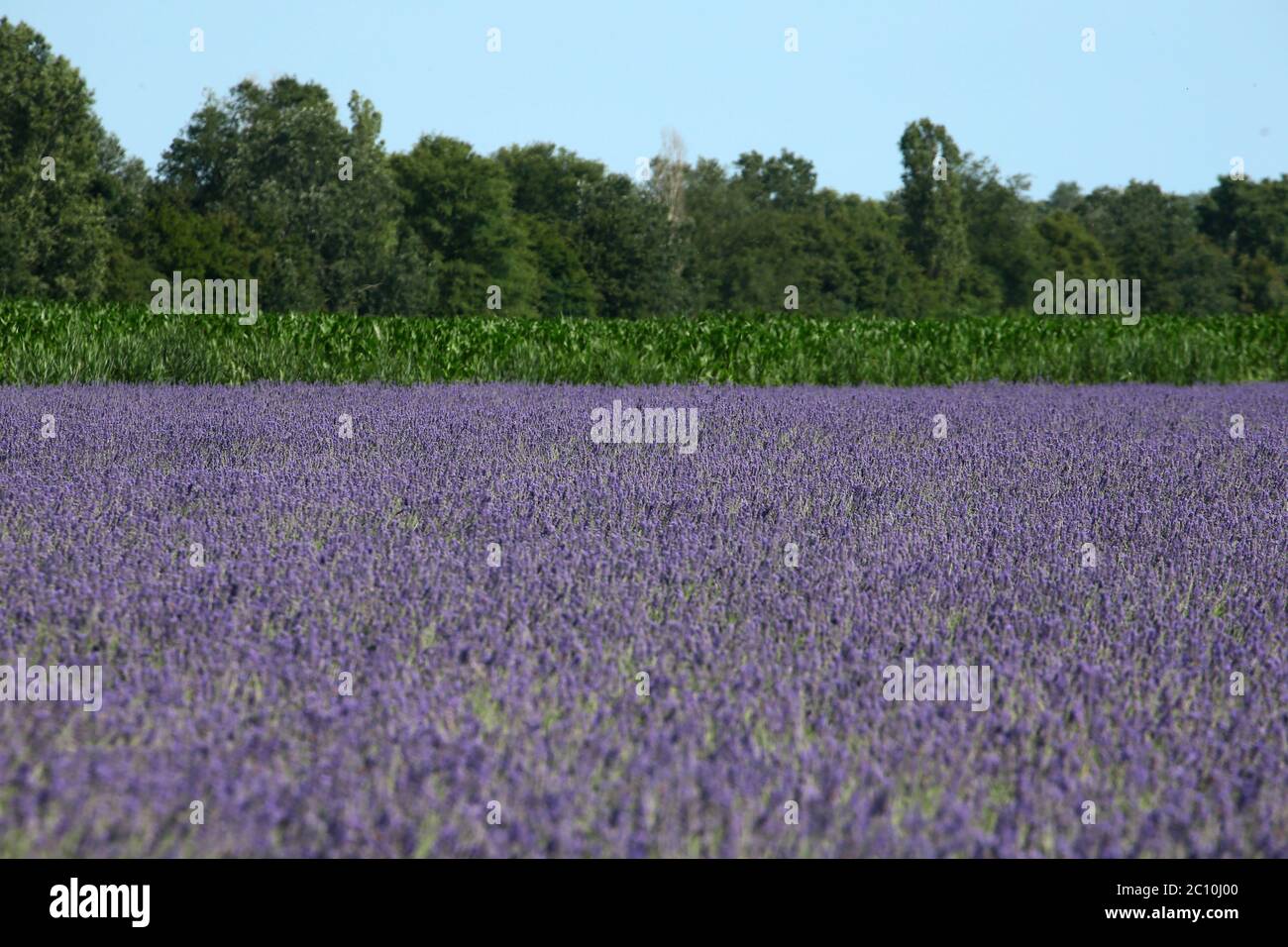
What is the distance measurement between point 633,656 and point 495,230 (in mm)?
58511

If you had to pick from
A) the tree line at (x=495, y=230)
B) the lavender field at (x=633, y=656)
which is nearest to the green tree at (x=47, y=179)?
the tree line at (x=495, y=230)

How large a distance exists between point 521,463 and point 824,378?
42.8ft

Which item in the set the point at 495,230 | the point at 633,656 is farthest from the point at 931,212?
the point at 633,656

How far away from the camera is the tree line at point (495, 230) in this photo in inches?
1917

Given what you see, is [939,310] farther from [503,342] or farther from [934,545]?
[934,545]

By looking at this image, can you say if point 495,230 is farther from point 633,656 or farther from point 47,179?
point 633,656

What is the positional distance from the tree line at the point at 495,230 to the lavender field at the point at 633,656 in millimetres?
41563

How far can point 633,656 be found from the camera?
12.1ft

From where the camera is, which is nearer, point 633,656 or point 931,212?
point 633,656

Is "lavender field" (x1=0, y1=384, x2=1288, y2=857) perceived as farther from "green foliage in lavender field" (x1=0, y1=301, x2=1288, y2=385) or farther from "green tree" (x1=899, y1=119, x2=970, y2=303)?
"green tree" (x1=899, y1=119, x2=970, y2=303)

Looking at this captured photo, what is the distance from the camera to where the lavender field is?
253cm

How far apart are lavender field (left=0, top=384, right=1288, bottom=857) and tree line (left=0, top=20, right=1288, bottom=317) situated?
41.6 m

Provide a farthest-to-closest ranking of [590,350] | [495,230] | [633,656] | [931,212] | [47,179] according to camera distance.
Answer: [931,212] < [495,230] < [47,179] < [590,350] < [633,656]
